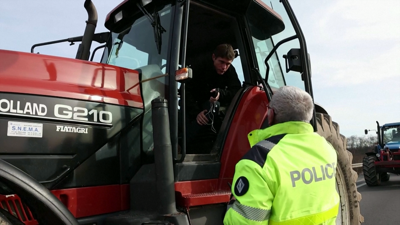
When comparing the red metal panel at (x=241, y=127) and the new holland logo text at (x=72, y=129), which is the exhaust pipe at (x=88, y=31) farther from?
the red metal panel at (x=241, y=127)

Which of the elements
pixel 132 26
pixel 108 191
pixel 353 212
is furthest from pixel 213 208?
pixel 353 212

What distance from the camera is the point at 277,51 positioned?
354 cm

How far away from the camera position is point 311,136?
1868mm

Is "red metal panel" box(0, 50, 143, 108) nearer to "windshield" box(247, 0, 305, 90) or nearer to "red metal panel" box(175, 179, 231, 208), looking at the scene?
"red metal panel" box(175, 179, 231, 208)

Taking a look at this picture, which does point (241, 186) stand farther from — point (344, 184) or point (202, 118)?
point (344, 184)

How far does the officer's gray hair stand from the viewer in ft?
6.11

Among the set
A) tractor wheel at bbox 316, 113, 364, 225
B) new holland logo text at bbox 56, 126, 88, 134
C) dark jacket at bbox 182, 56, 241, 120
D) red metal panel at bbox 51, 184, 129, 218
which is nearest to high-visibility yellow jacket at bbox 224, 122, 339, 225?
red metal panel at bbox 51, 184, 129, 218

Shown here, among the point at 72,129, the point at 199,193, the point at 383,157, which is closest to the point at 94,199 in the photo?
the point at 72,129

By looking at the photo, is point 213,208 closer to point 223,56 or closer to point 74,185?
point 74,185

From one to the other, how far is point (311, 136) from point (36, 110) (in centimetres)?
160

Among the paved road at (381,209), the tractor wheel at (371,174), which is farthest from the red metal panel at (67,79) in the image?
the tractor wheel at (371,174)

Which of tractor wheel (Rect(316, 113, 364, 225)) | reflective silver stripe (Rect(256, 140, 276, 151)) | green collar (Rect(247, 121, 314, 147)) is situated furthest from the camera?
tractor wheel (Rect(316, 113, 364, 225))

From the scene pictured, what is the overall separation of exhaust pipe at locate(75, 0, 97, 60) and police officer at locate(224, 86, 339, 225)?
1893mm

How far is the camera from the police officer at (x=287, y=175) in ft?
5.28
